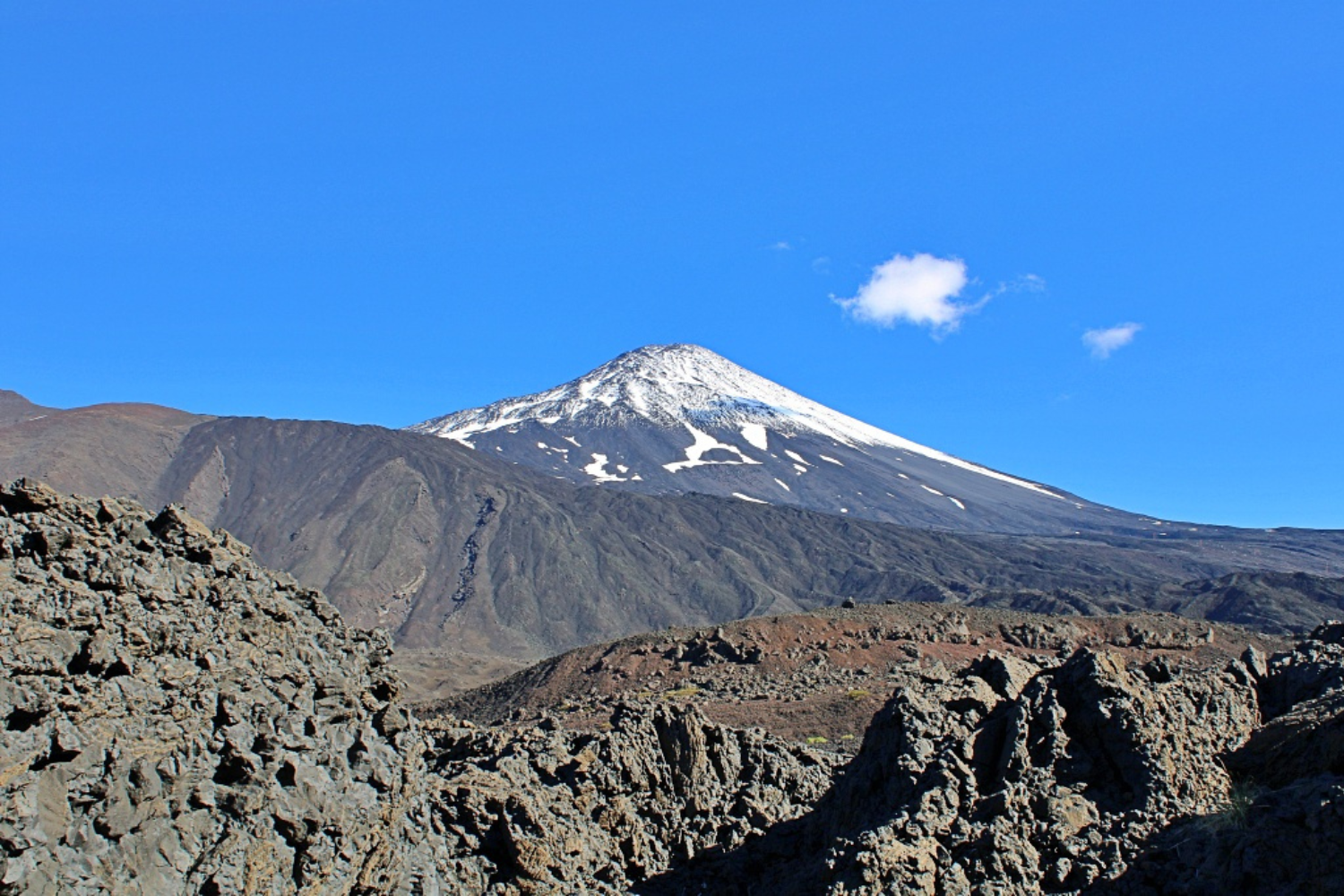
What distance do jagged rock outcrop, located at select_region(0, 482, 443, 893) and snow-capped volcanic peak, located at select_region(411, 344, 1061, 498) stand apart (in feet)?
355

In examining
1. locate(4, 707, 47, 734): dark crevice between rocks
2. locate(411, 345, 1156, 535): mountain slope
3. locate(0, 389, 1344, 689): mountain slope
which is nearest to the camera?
locate(4, 707, 47, 734): dark crevice between rocks

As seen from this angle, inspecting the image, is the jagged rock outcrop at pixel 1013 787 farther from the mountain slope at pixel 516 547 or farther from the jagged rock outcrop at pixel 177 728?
the mountain slope at pixel 516 547

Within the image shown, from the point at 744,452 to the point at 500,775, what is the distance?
4521 inches

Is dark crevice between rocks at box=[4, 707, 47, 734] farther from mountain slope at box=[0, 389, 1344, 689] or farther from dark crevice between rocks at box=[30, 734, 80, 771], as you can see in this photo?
mountain slope at box=[0, 389, 1344, 689]

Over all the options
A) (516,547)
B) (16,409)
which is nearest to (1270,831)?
(516,547)

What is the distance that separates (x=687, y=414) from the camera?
142250 millimetres

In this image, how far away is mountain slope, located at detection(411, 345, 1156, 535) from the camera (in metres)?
114

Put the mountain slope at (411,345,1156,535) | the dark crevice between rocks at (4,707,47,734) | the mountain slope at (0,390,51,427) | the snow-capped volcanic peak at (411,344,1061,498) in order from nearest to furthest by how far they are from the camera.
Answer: the dark crevice between rocks at (4,707,47,734)
the mountain slope at (0,390,51,427)
the mountain slope at (411,345,1156,535)
the snow-capped volcanic peak at (411,344,1061,498)

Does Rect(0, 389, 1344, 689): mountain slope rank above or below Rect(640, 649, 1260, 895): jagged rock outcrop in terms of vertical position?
above

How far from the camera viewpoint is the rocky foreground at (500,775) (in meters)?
6.90

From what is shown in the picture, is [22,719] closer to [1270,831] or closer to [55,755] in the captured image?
[55,755]

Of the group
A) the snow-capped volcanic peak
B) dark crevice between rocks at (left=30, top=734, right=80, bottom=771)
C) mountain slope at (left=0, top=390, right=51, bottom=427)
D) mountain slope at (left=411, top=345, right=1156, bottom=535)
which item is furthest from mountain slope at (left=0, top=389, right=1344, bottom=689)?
dark crevice between rocks at (left=30, top=734, right=80, bottom=771)

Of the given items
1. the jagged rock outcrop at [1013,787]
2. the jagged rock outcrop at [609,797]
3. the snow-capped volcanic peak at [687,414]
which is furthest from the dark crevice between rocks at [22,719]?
the snow-capped volcanic peak at [687,414]

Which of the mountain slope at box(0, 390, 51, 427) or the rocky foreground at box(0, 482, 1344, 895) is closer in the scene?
the rocky foreground at box(0, 482, 1344, 895)
